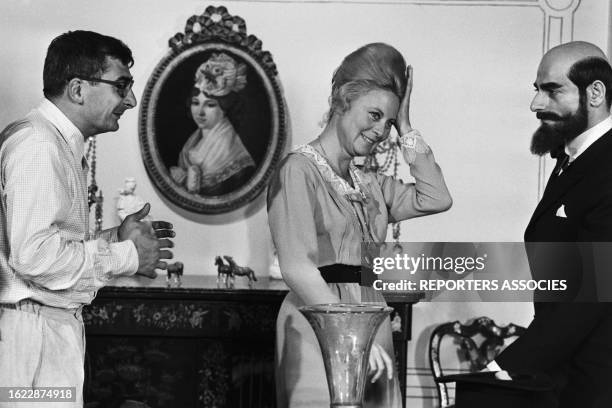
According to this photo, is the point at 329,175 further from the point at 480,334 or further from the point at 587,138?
the point at 480,334

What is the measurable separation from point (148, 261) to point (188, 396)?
2052mm

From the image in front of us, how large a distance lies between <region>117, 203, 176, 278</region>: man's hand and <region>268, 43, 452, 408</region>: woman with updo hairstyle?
0.38 metres

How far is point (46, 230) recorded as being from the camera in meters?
2.95

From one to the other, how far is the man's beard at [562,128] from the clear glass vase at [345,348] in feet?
4.06

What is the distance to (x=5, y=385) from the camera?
9.92 ft

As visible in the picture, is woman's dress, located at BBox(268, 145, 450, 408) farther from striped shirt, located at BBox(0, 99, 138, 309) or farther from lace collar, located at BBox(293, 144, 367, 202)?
striped shirt, located at BBox(0, 99, 138, 309)

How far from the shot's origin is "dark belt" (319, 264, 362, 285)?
136 inches

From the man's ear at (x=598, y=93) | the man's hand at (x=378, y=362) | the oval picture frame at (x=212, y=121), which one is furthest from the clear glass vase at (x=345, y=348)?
the oval picture frame at (x=212, y=121)

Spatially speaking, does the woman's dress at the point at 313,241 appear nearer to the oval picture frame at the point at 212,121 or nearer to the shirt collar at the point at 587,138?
the shirt collar at the point at 587,138

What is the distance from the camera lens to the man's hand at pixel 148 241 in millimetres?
3141

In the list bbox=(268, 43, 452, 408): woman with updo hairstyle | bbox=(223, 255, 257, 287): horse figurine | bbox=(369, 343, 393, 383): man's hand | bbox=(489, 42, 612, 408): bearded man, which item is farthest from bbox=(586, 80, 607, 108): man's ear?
bbox=(223, 255, 257, 287): horse figurine

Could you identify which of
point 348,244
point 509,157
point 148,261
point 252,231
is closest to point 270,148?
point 252,231

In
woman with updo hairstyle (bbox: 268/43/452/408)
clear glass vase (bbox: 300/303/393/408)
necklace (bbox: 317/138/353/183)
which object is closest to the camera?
clear glass vase (bbox: 300/303/393/408)

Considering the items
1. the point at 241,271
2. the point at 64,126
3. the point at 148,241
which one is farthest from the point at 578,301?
the point at 241,271
